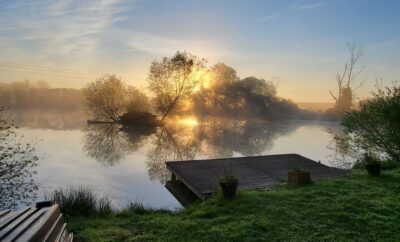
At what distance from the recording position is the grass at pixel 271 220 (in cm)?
739

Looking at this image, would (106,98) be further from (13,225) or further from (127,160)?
(13,225)

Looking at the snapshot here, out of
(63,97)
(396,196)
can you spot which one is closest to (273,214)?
(396,196)

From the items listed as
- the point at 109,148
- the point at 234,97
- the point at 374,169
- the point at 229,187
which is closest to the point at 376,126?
the point at 374,169

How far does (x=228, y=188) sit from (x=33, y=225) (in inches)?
287

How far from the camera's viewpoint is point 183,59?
52.1 meters

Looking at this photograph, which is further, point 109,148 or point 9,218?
point 109,148

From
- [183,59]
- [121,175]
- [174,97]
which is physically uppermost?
[183,59]

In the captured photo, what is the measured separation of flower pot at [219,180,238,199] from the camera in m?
10.1

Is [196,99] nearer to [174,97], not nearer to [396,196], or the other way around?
[174,97]

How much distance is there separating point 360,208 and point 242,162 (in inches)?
328

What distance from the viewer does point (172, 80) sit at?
176 ft

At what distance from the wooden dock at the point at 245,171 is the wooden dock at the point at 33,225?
8.08m

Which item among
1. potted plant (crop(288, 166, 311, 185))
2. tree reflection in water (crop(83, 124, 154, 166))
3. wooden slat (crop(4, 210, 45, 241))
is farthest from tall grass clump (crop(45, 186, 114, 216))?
tree reflection in water (crop(83, 124, 154, 166))

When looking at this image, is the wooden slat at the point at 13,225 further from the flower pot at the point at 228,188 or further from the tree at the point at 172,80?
the tree at the point at 172,80
